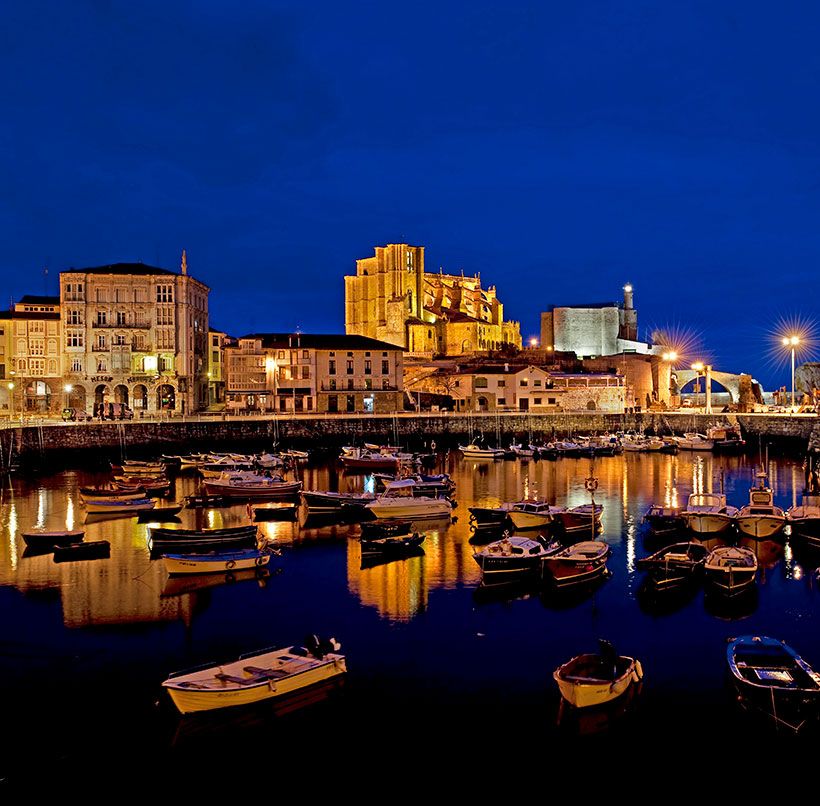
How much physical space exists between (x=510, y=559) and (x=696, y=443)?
174 feet

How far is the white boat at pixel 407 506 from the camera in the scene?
34719 mm

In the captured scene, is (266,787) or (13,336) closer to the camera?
(266,787)

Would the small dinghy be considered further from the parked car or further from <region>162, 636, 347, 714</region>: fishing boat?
the parked car

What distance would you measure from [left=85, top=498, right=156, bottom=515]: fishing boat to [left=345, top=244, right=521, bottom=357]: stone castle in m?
76.7

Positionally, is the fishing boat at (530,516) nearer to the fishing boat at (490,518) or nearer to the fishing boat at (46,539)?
the fishing boat at (490,518)

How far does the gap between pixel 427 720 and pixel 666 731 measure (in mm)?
4592

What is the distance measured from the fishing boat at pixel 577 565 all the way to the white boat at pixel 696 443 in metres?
50.6

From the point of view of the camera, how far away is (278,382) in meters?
82.9

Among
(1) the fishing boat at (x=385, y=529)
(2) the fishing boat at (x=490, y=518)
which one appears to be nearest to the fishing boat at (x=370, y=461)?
(2) the fishing boat at (x=490, y=518)

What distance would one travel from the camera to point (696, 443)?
236ft

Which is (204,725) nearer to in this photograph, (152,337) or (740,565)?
(740,565)

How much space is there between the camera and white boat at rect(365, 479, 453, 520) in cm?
3472

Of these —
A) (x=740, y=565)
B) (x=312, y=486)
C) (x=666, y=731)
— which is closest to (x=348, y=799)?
(x=666, y=731)

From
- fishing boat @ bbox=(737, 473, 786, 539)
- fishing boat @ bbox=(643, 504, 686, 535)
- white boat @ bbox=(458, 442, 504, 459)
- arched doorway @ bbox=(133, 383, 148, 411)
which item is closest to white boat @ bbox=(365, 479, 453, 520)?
fishing boat @ bbox=(643, 504, 686, 535)
